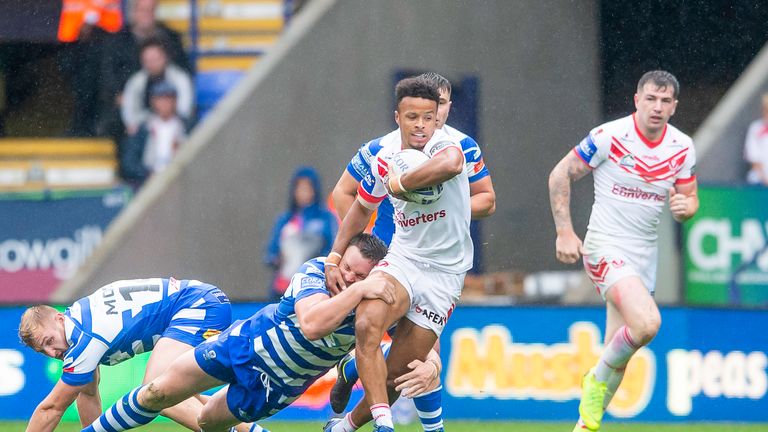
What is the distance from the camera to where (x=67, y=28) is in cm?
1587

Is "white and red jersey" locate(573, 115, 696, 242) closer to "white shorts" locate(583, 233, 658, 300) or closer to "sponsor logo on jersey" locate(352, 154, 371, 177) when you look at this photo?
"white shorts" locate(583, 233, 658, 300)

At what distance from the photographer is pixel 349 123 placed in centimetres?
1438

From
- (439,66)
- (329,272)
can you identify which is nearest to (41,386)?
(329,272)

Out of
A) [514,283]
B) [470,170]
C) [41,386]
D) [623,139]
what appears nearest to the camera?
[470,170]

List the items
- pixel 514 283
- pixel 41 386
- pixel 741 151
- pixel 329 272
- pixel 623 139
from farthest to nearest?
pixel 514 283 < pixel 741 151 < pixel 41 386 < pixel 623 139 < pixel 329 272

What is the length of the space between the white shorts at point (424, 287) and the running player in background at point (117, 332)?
1.54 m

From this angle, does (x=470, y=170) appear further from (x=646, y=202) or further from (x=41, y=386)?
(x=41, y=386)

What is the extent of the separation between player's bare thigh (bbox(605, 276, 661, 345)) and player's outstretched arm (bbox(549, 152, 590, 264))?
0.34m

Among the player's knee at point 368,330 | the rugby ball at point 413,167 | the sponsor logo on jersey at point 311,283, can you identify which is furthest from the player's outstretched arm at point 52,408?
the rugby ball at point 413,167

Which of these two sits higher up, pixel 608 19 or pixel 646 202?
pixel 608 19

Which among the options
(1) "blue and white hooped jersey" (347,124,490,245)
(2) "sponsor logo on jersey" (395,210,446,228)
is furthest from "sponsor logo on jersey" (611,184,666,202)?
(2) "sponsor logo on jersey" (395,210,446,228)

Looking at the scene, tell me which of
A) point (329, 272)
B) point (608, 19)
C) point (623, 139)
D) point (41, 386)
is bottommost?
point (41, 386)

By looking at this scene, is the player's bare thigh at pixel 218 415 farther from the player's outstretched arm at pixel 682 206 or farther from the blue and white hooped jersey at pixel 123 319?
the player's outstretched arm at pixel 682 206

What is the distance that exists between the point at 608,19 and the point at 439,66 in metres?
1.98
